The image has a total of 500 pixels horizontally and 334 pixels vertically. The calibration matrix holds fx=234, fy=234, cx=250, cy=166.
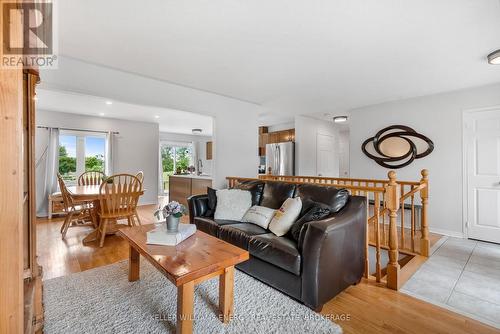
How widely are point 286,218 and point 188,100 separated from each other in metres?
2.50

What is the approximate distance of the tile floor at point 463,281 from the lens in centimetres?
192

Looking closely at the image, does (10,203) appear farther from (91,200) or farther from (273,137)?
(273,137)

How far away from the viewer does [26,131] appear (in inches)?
56.3

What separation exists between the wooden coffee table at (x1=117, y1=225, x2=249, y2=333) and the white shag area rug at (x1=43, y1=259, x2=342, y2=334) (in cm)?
18

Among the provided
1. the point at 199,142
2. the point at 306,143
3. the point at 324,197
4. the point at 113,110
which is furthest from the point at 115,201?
the point at 199,142

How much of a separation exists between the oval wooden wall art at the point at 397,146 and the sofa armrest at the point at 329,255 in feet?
9.03

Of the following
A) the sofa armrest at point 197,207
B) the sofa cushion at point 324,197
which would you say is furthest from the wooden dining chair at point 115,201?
the sofa cushion at point 324,197

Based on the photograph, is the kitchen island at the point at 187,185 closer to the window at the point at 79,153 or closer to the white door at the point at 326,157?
the window at the point at 79,153

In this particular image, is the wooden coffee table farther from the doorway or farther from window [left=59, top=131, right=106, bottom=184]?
the doorway

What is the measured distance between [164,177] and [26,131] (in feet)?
24.1

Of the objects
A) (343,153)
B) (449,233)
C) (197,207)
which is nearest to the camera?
(197,207)

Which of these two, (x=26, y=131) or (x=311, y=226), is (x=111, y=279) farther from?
(x=311, y=226)

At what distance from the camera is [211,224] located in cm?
279

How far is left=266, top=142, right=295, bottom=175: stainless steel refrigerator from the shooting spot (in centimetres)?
568
